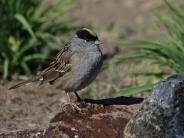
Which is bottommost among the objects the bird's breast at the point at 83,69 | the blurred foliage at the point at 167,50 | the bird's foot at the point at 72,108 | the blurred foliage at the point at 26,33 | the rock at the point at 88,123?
the rock at the point at 88,123

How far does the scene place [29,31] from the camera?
31.0 feet

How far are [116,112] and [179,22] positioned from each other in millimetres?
2250

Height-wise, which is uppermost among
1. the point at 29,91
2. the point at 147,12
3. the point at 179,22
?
the point at 147,12

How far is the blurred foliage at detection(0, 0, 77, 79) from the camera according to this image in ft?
31.8

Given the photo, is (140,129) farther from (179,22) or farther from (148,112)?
(179,22)

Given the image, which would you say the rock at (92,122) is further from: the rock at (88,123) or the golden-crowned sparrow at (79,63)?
the golden-crowned sparrow at (79,63)

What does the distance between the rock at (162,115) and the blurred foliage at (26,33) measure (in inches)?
141

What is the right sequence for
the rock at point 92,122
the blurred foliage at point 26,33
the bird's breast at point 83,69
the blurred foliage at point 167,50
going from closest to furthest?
the rock at point 92,122
the bird's breast at point 83,69
the blurred foliage at point 167,50
the blurred foliage at point 26,33

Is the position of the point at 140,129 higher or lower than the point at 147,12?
lower

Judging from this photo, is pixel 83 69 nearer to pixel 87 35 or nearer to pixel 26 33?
pixel 87 35

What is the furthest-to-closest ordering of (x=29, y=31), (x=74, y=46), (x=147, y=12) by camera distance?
(x=147, y=12), (x=29, y=31), (x=74, y=46)

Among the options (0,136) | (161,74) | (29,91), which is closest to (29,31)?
(29,91)

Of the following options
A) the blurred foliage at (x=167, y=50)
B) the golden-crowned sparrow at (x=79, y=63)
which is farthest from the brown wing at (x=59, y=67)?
the blurred foliage at (x=167, y=50)

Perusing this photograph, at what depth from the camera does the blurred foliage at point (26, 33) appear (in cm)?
969
